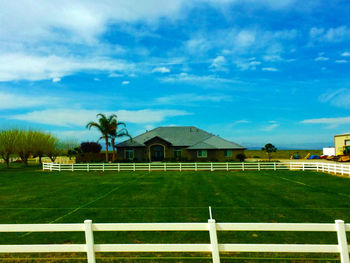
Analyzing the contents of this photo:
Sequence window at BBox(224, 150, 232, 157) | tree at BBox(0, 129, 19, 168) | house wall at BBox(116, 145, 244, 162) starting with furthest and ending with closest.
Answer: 1. window at BBox(224, 150, 232, 157)
2. house wall at BBox(116, 145, 244, 162)
3. tree at BBox(0, 129, 19, 168)

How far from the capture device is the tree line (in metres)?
48.4

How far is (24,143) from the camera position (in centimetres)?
5122

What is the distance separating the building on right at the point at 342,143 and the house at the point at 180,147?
60.0ft

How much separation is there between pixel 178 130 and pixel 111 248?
54.3 metres

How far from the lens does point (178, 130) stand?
197ft

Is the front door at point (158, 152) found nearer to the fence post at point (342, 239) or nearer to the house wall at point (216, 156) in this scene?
the house wall at point (216, 156)

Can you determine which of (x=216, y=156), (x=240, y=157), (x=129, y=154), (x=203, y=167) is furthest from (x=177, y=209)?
(x=129, y=154)

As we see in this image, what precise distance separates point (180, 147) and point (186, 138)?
3.45m

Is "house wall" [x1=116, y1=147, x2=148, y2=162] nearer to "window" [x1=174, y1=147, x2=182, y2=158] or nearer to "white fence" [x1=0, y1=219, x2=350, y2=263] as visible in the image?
"window" [x1=174, y1=147, x2=182, y2=158]

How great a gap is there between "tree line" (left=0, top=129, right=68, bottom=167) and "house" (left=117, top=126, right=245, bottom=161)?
51.8 feet

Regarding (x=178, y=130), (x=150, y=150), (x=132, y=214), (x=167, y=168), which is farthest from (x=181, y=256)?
(x=178, y=130)

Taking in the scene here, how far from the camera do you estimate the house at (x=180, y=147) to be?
49.1 meters

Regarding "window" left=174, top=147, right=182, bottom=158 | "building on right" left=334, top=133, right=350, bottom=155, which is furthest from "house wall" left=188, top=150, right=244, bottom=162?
"building on right" left=334, top=133, right=350, bottom=155

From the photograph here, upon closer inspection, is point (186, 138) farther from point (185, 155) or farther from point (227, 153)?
point (227, 153)
